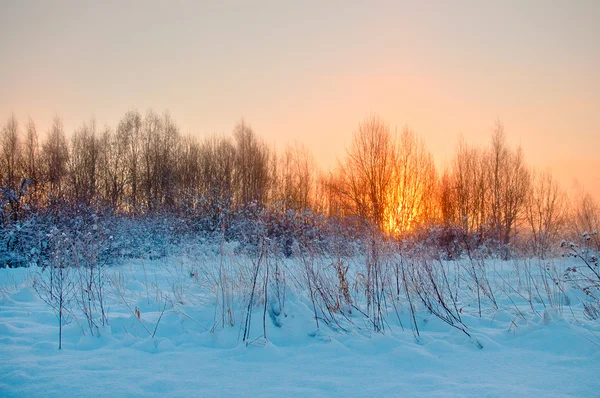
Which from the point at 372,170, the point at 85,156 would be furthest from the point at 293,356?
the point at 85,156

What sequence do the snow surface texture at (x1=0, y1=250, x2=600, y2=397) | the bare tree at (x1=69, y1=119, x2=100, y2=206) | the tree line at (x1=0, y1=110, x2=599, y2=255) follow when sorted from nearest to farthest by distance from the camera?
the snow surface texture at (x1=0, y1=250, x2=600, y2=397)
the tree line at (x1=0, y1=110, x2=599, y2=255)
the bare tree at (x1=69, y1=119, x2=100, y2=206)

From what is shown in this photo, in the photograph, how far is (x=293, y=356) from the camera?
299 cm

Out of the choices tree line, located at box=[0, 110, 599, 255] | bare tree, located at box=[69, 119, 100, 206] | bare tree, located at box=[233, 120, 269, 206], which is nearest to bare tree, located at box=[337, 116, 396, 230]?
tree line, located at box=[0, 110, 599, 255]

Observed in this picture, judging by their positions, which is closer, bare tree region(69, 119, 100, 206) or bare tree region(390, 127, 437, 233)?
bare tree region(390, 127, 437, 233)

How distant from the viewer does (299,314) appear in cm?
368

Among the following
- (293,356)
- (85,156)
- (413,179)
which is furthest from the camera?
(85,156)

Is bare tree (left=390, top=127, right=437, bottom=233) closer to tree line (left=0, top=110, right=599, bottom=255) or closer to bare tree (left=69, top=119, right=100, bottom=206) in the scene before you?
tree line (left=0, top=110, right=599, bottom=255)

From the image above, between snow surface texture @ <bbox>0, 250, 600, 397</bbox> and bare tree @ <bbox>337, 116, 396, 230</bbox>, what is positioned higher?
bare tree @ <bbox>337, 116, 396, 230</bbox>

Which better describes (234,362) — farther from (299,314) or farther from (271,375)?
(299,314)

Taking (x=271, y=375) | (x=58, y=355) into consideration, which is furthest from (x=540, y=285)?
(x=58, y=355)

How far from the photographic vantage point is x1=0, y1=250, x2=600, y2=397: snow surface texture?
2.38 metres

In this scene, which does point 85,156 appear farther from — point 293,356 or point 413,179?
point 293,356

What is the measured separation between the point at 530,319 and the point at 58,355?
409 cm

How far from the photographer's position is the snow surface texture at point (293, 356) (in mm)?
2375
